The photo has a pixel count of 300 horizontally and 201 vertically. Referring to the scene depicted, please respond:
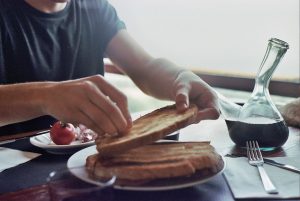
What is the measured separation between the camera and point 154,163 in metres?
0.65

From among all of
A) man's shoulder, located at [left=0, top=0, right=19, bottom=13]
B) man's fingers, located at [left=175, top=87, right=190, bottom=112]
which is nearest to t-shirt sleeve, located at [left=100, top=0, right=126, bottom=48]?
man's shoulder, located at [left=0, top=0, right=19, bottom=13]

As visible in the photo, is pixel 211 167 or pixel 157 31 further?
pixel 157 31

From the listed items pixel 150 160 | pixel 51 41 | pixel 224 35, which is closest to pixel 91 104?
pixel 150 160

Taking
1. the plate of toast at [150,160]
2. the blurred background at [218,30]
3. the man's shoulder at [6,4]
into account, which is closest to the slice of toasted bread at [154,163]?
the plate of toast at [150,160]

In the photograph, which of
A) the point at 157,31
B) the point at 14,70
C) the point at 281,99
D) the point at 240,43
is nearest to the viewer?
the point at 14,70

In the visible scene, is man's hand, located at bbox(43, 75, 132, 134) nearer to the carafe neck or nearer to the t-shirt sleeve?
the carafe neck

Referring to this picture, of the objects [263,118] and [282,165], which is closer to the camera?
[282,165]

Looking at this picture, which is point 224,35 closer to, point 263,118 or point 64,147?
point 263,118

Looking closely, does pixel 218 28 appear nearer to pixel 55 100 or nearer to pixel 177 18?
pixel 177 18

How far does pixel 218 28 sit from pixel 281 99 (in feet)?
1.62

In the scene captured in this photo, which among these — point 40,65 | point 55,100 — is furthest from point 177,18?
point 55,100

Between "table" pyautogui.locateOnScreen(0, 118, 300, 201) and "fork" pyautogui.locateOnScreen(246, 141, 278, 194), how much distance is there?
32 mm

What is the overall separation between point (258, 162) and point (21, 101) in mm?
516

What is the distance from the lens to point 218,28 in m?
2.03
